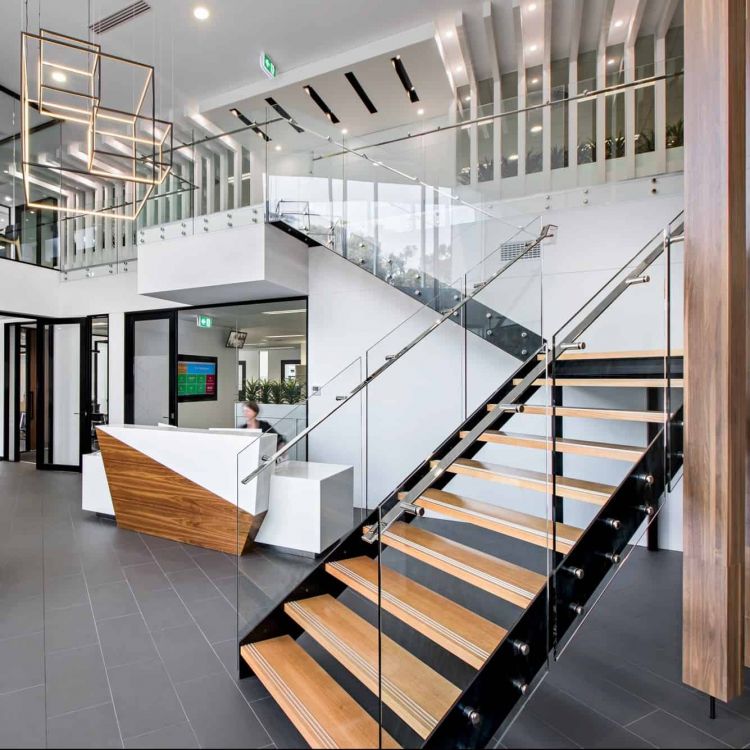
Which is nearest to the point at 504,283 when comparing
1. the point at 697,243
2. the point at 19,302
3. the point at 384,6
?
the point at 697,243

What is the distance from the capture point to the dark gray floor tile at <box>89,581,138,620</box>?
10.6 feet

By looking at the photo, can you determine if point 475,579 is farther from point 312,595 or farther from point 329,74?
point 329,74

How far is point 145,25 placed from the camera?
224 inches

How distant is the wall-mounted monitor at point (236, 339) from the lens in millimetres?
7088

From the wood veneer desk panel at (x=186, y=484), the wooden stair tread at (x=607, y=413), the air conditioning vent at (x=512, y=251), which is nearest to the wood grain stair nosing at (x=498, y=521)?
the wooden stair tread at (x=607, y=413)

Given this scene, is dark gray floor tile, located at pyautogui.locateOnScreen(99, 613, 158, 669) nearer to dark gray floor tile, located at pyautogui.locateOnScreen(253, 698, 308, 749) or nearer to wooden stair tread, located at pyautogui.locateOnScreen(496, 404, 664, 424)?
dark gray floor tile, located at pyautogui.locateOnScreen(253, 698, 308, 749)

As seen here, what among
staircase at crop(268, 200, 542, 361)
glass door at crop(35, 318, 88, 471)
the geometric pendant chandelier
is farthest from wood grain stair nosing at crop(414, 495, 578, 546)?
glass door at crop(35, 318, 88, 471)

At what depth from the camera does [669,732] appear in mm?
2129

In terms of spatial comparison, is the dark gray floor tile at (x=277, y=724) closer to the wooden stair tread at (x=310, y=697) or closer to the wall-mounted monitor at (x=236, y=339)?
the wooden stair tread at (x=310, y=697)

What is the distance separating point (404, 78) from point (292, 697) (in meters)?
7.02

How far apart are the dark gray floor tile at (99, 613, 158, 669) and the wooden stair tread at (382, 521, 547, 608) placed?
1.54 meters

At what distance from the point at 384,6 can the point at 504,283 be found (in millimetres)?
3545

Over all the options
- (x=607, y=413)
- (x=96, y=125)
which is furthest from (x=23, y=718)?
(x=96, y=125)

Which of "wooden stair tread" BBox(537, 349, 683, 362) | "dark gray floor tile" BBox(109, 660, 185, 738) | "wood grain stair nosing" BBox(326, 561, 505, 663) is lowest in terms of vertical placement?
"dark gray floor tile" BBox(109, 660, 185, 738)
